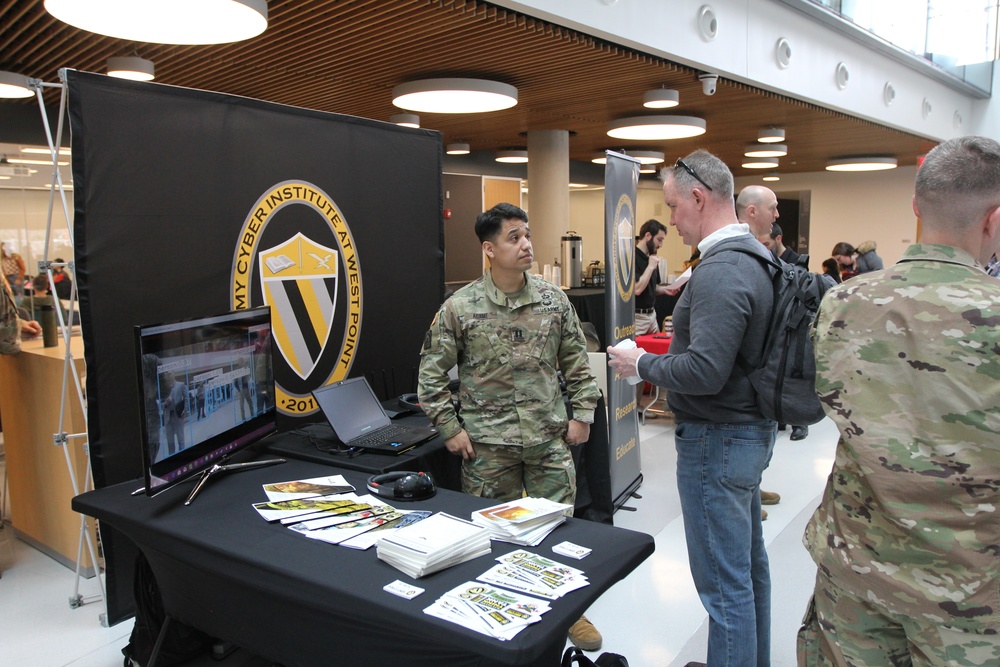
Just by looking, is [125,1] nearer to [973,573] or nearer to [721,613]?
[721,613]

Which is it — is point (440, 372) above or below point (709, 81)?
below

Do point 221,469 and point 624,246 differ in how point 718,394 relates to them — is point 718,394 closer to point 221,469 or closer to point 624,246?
point 221,469

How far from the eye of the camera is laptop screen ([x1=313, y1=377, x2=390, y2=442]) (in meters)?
2.59

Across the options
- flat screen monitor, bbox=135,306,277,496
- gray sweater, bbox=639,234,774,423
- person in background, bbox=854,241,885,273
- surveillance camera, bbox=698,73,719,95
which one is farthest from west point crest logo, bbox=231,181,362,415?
person in background, bbox=854,241,885,273

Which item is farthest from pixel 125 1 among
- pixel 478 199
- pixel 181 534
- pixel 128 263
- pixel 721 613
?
pixel 478 199

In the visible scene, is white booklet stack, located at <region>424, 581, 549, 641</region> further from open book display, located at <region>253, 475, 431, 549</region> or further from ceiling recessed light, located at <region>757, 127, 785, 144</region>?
ceiling recessed light, located at <region>757, 127, 785, 144</region>

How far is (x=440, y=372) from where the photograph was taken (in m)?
2.53

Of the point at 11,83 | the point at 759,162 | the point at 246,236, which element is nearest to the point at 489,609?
the point at 246,236

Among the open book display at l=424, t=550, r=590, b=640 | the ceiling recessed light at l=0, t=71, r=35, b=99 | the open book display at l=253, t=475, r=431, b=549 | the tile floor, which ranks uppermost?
the ceiling recessed light at l=0, t=71, r=35, b=99

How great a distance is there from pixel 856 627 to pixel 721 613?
65cm

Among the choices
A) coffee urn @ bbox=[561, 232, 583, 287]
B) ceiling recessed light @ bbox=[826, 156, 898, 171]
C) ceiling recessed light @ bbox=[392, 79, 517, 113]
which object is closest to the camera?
ceiling recessed light @ bbox=[392, 79, 517, 113]

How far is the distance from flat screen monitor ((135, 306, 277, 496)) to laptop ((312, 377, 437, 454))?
0.22 meters

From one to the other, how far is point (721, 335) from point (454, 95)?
14.6ft

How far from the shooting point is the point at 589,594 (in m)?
1.47
